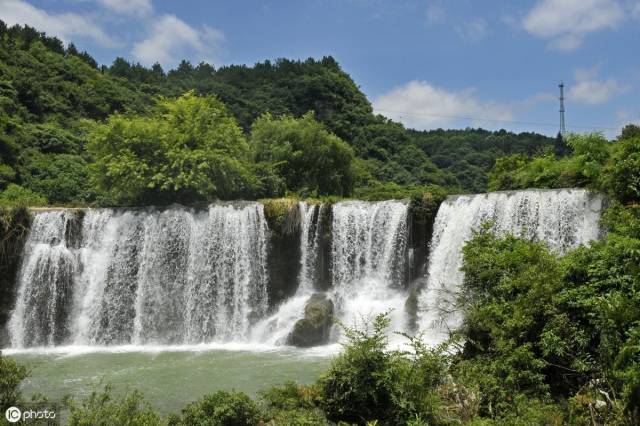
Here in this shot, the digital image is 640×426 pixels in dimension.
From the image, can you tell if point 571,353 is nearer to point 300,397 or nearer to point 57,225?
point 300,397

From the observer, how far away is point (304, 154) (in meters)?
35.5

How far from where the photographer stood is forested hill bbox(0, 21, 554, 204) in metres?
40.3

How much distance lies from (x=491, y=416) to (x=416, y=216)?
45.7 ft

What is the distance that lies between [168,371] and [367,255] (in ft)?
31.3

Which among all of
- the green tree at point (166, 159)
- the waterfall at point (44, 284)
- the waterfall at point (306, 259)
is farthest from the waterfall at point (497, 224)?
the waterfall at point (44, 284)

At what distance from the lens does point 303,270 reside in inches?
970

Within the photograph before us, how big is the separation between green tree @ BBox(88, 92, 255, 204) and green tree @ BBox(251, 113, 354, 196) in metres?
5.18

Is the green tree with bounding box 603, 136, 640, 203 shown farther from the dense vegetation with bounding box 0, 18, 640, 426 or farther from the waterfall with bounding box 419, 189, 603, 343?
the waterfall with bounding box 419, 189, 603, 343

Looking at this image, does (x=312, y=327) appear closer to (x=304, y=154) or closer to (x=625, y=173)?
(x=625, y=173)

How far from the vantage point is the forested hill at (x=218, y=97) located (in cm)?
4028

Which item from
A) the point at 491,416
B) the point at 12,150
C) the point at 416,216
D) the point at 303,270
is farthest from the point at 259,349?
the point at 12,150

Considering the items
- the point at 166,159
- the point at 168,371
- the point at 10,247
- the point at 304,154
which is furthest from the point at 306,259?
the point at 304,154

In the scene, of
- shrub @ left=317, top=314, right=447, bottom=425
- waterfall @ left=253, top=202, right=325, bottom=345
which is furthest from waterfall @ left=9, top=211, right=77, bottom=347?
shrub @ left=317, top=314, right=447, bottom=425

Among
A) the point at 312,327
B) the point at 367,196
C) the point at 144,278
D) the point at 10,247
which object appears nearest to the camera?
the point at 312,327
